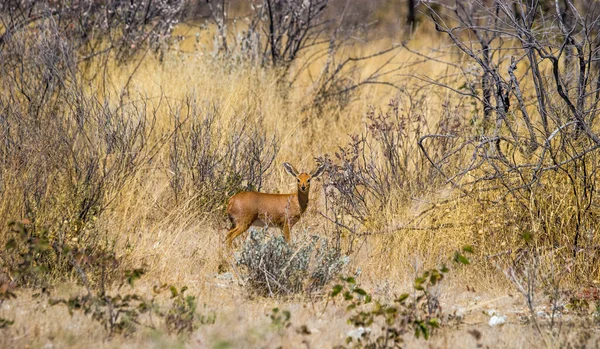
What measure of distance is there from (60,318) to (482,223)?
10.5 feet

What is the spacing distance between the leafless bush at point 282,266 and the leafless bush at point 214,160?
1576 mm

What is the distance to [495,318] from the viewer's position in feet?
17.9

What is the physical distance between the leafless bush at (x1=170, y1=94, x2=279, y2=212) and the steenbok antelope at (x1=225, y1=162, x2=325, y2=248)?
28.6 inches

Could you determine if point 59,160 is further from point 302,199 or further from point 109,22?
point 109,22

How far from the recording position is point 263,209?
688 centimetres

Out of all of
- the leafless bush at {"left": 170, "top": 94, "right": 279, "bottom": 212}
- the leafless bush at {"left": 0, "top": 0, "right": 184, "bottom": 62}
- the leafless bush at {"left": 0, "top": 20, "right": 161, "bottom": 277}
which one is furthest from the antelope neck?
the leafless bush at {"left": 0, "top": 0, "right": 184, "bottom": 62}

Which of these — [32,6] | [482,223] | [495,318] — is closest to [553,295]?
[495,318]

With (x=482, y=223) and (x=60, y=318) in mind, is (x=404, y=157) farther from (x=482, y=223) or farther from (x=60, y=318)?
(x=60, y=318)

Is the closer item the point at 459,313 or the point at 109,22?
the point at 459,313

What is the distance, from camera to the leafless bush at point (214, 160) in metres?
7.62

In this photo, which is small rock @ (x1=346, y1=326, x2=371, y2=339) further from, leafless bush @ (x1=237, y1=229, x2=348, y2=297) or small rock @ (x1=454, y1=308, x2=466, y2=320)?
leafless bush @ (x1=237, y1=229, x2=348, y2=297)

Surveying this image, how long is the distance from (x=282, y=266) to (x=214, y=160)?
7.03 feet

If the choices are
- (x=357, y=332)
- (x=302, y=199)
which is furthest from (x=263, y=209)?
(x=357, y=332)

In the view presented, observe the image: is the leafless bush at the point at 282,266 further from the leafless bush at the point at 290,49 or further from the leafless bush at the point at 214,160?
the leafless bush at the point at 290,49
